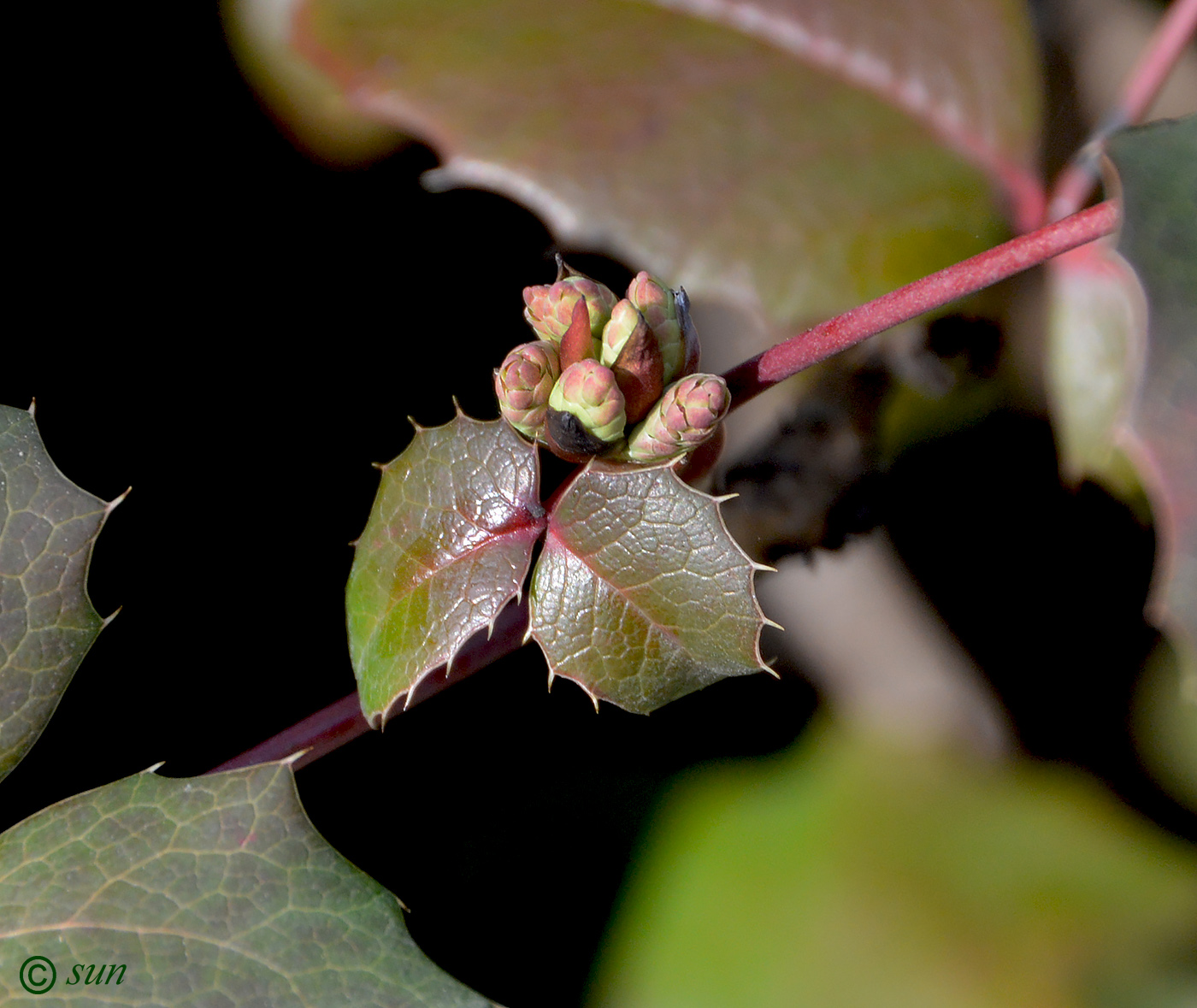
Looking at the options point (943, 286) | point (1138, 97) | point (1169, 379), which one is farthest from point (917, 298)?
point (1138, 97)

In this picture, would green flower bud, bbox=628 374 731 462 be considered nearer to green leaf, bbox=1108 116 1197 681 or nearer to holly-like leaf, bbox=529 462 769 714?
holly-like leaf, bbox=529 462 769 714

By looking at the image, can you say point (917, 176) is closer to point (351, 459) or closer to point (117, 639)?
point (351, 459)

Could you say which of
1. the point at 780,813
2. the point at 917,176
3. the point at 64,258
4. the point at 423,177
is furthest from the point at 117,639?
the point at 917,176

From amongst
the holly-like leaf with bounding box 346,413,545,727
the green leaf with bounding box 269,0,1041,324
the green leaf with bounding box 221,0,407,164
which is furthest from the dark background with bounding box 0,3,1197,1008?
the holly-like leaf with bounding box 346,413,545,727

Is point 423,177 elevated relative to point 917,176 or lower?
lower

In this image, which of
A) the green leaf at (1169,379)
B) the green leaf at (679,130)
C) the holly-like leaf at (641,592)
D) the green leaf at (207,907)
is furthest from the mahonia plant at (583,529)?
the green leaf at (679,130)

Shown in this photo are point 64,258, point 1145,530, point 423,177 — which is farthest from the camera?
point 1145,530
